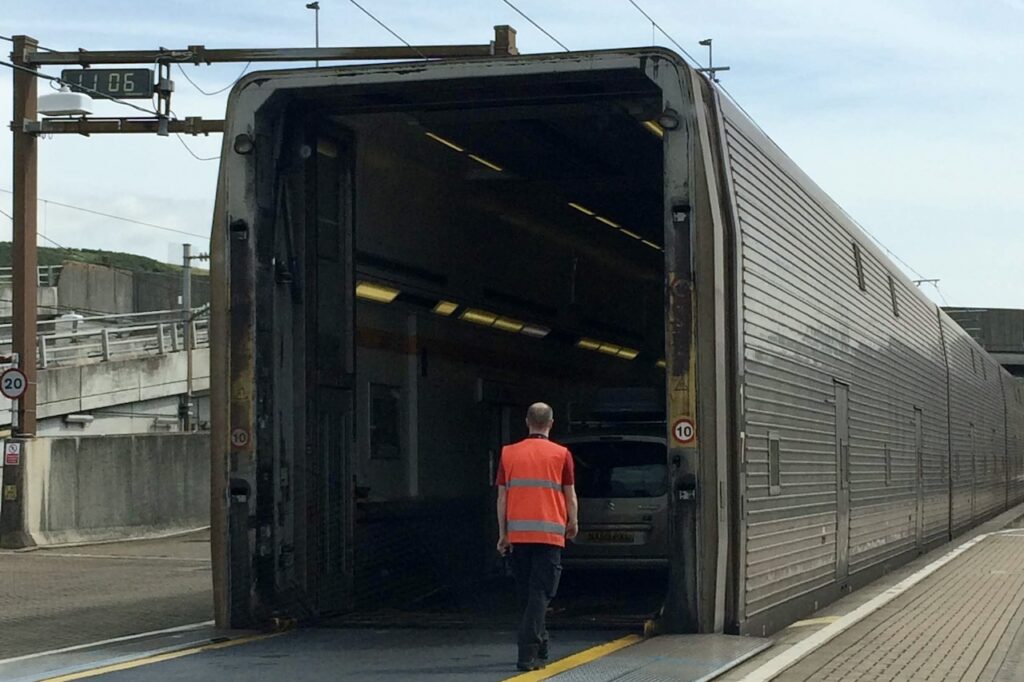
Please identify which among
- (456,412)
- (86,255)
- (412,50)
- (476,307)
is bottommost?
(456,412)

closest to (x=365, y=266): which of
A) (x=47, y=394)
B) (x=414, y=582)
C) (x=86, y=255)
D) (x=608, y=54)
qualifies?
(x=414, y=582)

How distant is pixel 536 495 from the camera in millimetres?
9414

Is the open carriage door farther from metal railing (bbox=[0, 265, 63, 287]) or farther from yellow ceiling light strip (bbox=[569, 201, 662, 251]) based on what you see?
metal railing (bbox=[0, 265, 63, 287])

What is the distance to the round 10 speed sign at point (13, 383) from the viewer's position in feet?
76.6

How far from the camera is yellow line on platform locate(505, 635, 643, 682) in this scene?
8711 mm

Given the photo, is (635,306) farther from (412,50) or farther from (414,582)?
(414,582)

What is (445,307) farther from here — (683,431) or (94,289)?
(94,289)

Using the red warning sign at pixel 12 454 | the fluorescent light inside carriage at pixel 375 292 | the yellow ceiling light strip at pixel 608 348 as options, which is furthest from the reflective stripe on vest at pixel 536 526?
the red warning sign at pixel 12 454

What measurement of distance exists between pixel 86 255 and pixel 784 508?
3192 inches

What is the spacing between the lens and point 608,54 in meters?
10.4

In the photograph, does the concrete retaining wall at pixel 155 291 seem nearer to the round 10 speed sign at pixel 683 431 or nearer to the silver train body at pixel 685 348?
the silver train body at pixel 685 348

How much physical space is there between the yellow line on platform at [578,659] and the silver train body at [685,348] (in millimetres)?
317

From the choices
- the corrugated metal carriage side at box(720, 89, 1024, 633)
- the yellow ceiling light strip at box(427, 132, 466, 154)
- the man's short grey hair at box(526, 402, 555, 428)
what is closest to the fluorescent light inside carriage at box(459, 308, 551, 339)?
the yellow ceiling light strip at box(427, 132, 466, 154)

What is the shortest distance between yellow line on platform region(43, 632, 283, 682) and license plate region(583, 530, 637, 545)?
5.39 metres
